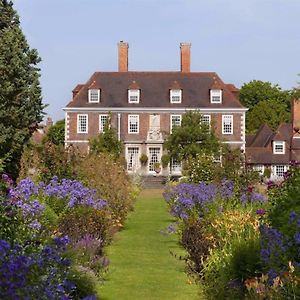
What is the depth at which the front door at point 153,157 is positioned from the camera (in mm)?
64062

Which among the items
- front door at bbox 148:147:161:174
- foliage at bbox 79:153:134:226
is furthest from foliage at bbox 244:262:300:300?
front door at bbox 148:147:161:174

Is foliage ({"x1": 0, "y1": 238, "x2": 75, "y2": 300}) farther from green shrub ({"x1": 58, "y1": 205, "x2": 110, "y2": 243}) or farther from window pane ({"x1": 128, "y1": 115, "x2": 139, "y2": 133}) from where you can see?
window pane ({"x1": 128, "y1": 115, "x2": 139, "y2": 133})

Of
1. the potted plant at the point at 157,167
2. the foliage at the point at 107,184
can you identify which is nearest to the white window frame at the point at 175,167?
the potted plant at the point at 157,167

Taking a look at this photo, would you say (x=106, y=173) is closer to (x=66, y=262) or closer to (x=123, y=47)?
(x=66, y=262)

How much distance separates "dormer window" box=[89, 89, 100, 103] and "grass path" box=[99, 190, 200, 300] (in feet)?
140

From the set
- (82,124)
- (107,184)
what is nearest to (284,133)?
(82,124)

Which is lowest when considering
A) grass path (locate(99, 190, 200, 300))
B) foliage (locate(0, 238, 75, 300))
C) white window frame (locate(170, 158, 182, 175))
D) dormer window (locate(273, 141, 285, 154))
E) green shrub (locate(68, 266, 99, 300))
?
grass path (locate(99, 190, 200, 300))

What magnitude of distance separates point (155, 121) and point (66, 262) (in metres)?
58.5

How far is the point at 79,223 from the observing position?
14.9 metres

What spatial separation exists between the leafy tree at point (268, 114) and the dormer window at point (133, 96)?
1024 inches

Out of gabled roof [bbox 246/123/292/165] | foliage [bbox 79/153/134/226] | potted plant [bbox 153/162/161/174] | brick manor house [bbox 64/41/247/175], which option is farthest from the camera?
gabled roof [bbox 246/123/292/165]

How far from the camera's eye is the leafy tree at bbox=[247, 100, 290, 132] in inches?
3450

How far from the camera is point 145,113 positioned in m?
65.0

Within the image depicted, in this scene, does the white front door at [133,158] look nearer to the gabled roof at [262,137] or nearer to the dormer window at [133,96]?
the dormer window at [133,96]
